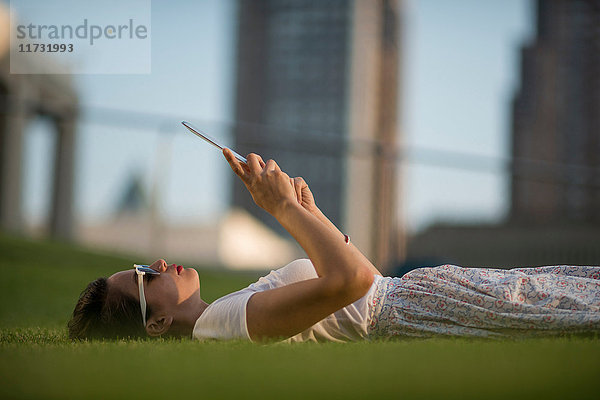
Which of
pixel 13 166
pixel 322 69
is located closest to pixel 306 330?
pixel 13 166

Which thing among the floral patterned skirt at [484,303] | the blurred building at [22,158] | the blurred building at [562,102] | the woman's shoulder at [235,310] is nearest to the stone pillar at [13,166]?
the blurred building at [22,158]

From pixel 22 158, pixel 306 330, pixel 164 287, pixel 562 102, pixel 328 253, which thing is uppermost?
pixel 562 102

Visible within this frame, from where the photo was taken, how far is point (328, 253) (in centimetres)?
163

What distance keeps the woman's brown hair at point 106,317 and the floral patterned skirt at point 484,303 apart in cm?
68

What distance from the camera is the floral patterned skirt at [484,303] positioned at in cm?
174

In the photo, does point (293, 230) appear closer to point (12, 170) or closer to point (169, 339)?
point (169, 339)

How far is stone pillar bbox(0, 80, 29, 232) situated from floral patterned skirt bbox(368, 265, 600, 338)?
17.7 ft

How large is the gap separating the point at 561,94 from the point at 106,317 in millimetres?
55835

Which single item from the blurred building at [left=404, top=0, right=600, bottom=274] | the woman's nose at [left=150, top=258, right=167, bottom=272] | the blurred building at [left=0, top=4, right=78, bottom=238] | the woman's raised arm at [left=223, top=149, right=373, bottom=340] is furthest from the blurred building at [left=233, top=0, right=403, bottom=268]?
the woman's raised arm at [left=223, top=149, right=373, bottom=340]

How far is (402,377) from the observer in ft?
3.80

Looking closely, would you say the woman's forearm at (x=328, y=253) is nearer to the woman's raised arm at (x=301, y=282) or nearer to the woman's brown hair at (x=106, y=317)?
the woman's raised arm at (x=301, y=282)

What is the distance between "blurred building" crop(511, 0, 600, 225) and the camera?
49406 mm

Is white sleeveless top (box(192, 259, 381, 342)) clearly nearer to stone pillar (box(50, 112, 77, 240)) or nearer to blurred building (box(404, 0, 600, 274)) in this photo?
stone pillar (box(50, 112, 77, 240))

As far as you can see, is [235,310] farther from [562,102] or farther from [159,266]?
[562,102]
